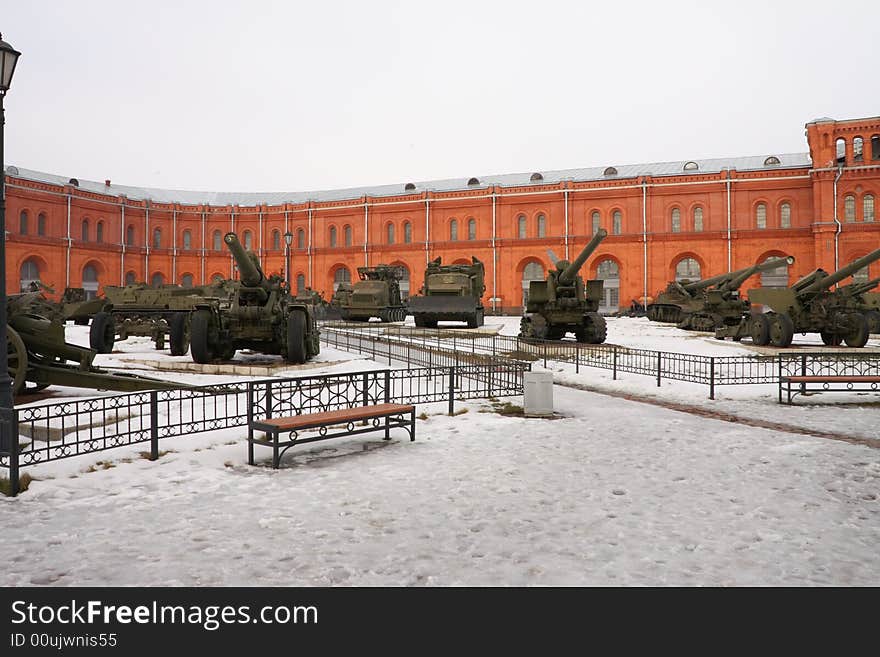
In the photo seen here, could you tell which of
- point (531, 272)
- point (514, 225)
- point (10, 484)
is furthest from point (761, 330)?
point (514, 225)

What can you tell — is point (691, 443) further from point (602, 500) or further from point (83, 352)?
point (83, 352)

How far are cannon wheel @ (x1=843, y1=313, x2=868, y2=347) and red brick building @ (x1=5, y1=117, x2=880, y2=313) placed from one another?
25.1 meters

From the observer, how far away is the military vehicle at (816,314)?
60.6ft

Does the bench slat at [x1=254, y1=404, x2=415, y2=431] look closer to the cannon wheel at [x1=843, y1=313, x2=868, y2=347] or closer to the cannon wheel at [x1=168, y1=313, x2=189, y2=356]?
the cannon wheel at [x1=168, y1=313, x2=189, y2=356]

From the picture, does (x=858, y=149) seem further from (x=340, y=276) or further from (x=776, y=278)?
(x=340, y=276)

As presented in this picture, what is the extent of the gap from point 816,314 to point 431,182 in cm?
4215

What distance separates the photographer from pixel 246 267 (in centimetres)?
1313

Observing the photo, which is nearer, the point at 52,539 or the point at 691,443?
the point at 52,539

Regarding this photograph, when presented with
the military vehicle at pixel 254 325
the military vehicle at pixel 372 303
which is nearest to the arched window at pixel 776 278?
the military vehicle at pixel 372 303

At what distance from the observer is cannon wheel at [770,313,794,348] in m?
18.1
